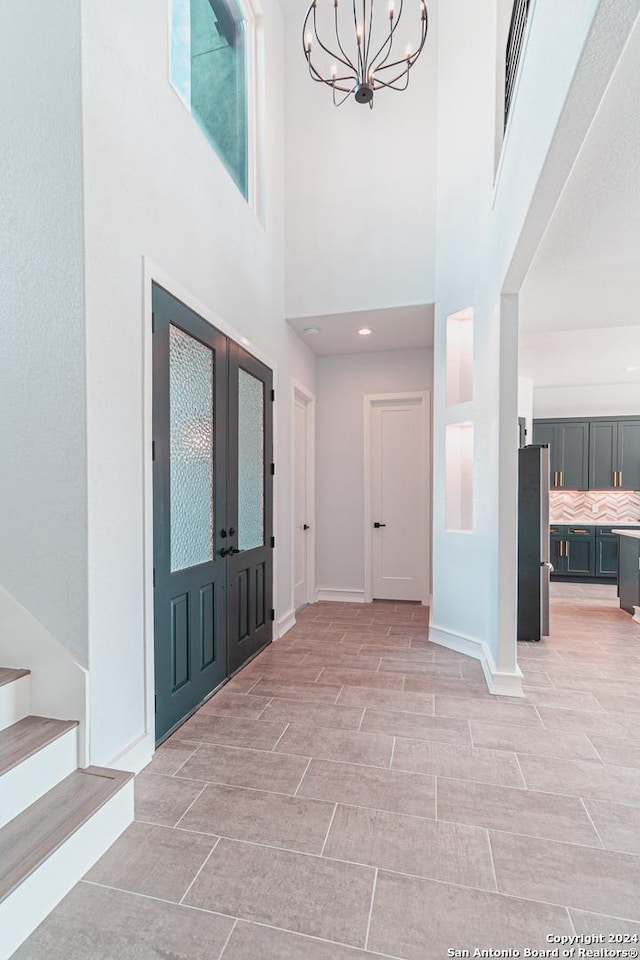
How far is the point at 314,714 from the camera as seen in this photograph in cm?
288

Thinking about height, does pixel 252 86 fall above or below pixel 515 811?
above

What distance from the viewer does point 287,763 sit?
2.37 metres

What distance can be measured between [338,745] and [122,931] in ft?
4.18

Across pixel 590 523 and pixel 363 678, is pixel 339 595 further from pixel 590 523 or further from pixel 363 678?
pixel 590 523

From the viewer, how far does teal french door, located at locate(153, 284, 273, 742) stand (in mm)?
2572

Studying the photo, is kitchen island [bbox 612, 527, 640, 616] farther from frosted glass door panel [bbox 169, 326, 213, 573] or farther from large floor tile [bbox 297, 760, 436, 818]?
frosted glass door panel [bbox 169, 326, 213, 573]

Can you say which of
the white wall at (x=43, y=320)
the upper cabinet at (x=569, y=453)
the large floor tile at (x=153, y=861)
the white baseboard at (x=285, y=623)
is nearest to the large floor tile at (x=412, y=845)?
the large floor tile at (x=153, y=861)

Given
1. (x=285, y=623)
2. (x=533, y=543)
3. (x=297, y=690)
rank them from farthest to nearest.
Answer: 1. (x=285, y=623)
2. (x=533, y=543)
3. (x=297, y=690)

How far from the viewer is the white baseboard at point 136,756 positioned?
7.13 ft

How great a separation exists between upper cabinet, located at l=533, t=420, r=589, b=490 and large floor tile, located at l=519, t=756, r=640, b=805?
5.91 m

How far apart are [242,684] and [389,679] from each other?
1.03 m

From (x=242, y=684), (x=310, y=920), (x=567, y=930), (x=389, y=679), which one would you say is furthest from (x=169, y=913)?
(x=389, y=679)

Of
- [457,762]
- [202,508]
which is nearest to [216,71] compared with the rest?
[202,508]

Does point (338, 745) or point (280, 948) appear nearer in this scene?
point (280, 948)
